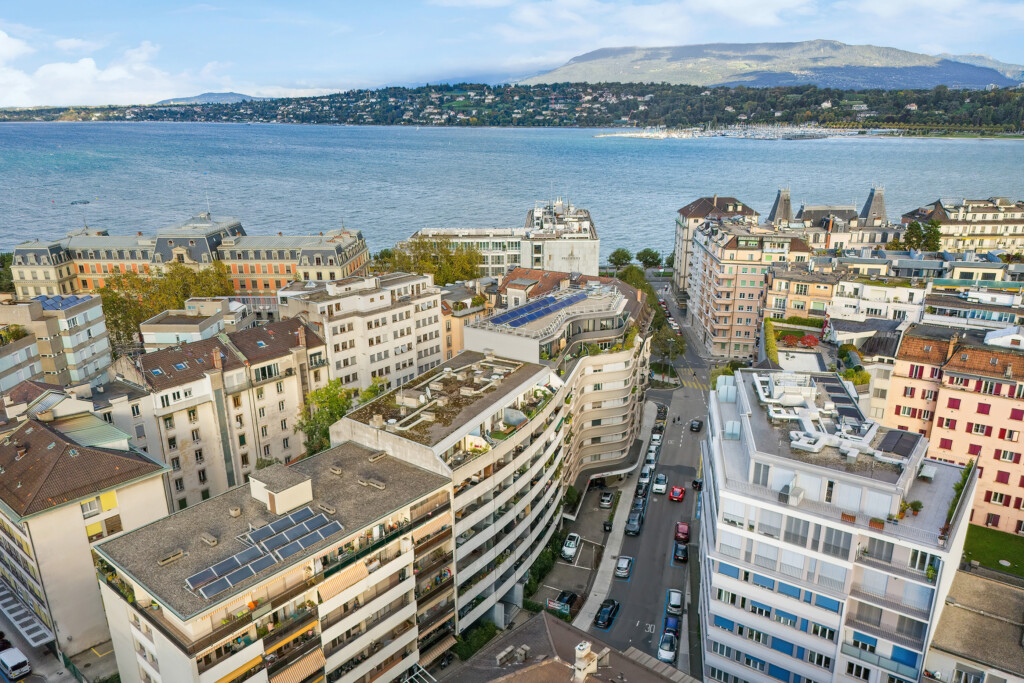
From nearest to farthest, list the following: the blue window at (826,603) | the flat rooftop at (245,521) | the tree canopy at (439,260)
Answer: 1. the flat rooftop at (245,521)
2. the blue window at (826,603)
3. the tree canopy at (439,260)

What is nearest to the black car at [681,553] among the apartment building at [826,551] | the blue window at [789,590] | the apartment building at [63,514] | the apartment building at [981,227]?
the apartment building at [826,551]

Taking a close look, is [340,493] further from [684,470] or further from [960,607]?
[684,470]

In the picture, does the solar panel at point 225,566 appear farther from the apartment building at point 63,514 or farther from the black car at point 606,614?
the black car at point 606,614

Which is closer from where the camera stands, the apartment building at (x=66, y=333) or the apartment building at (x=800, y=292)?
the apartment building at (x=66, y=333)

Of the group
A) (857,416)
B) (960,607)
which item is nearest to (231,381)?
(857,416)

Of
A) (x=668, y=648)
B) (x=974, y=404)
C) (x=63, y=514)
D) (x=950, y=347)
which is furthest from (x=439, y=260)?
(x=668, y=648)

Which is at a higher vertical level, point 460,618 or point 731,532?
point 731,532

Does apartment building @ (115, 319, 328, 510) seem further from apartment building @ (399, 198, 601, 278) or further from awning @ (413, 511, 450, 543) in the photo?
apartment building @ (399, 198, 601, 278)
